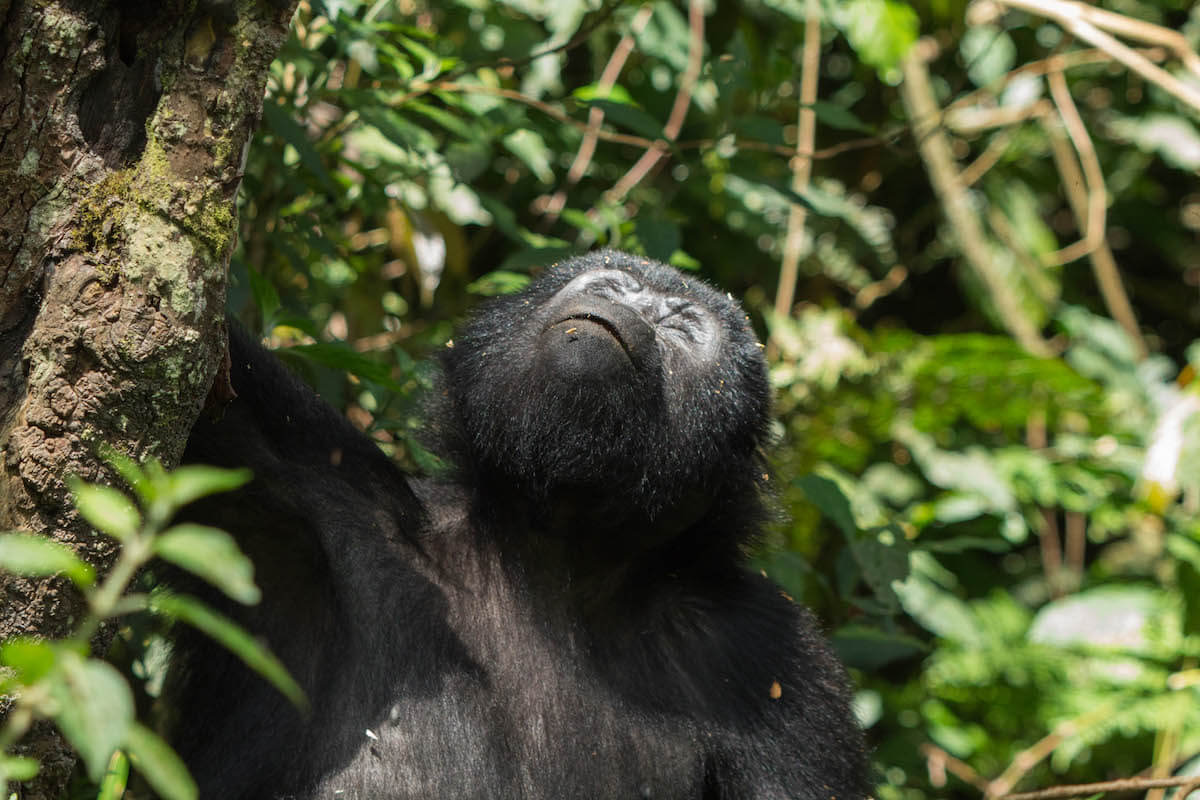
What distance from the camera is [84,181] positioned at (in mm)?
2008

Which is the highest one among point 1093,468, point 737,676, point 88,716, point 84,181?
point 84,181

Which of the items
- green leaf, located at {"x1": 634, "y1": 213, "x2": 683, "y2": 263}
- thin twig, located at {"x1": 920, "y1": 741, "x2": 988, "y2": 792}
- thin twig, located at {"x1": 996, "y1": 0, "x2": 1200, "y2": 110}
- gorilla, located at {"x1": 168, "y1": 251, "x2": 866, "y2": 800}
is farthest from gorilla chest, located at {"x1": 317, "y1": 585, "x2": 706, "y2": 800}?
thin twig, located at {"x1": 996, "y1": 0, "x2": 1200, "y2": 110}

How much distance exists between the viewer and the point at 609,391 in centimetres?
300

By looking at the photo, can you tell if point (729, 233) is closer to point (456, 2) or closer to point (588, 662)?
point (456, 2)

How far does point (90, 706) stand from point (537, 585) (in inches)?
81.8

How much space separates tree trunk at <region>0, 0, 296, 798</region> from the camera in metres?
1.95

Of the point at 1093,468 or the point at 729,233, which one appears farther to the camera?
the point at 729,233

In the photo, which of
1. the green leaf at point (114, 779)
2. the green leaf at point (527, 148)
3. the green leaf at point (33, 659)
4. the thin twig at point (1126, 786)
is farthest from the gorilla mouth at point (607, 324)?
the green leaf at point (33, 659)

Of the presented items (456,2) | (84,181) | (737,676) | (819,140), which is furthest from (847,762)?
(819,140)

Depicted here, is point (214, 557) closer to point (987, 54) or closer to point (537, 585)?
point (537, 585)

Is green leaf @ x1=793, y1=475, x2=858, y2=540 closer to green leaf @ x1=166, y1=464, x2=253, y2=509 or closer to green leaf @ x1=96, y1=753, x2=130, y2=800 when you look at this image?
green leaf @ x1=96, y1=753, x2=130, y2=800

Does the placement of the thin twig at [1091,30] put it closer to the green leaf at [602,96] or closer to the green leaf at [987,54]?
the green leaf at [987,54]

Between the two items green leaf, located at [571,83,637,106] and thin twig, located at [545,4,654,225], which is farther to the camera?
thin twig, located at [545,4,654,225]

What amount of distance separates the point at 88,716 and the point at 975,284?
23.8 feet
